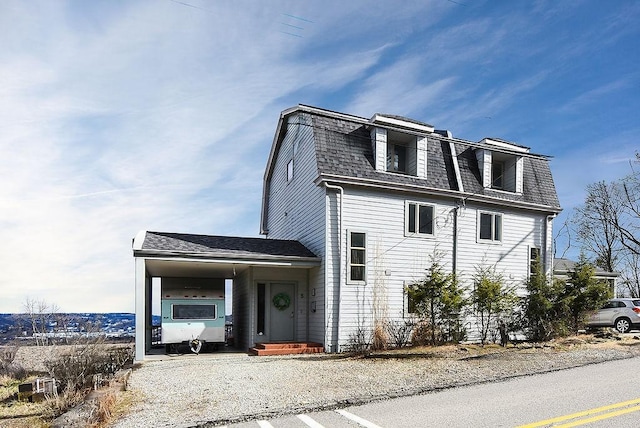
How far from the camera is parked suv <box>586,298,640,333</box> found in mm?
18625

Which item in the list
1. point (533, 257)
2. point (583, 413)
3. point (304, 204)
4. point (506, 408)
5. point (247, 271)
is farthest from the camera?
point (533, 257)

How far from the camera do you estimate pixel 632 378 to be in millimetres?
8680

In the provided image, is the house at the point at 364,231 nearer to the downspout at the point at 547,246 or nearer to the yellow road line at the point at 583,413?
the downspout at the point at 547,246

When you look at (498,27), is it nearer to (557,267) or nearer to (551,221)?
(551,221)

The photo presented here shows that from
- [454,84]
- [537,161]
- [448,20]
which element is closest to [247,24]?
[448,20]

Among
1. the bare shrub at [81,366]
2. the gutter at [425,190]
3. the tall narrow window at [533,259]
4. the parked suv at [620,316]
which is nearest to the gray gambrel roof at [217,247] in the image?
the gutter at [425,190]

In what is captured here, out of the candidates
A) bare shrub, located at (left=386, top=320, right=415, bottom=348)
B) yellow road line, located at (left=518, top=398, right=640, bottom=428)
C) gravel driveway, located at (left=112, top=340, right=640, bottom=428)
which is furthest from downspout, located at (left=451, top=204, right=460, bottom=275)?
yellow road line, located at (left=518, top=398, right=640, bottom=428)

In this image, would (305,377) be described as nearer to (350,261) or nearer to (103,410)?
(103,410)

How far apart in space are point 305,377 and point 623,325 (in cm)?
1495

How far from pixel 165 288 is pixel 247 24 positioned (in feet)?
30.3

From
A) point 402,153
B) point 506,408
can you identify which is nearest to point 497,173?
point 402,153

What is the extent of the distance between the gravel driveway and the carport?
6.51 feet

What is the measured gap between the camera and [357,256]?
49.6 feet

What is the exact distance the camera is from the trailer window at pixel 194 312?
50.2 ft
